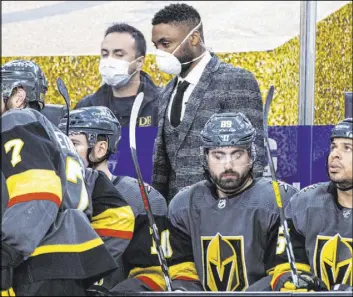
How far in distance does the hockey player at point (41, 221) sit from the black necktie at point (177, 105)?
172 centimetres

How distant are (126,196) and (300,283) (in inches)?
42.3

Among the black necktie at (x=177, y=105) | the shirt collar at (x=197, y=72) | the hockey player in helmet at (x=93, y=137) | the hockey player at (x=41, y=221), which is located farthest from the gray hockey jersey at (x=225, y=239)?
the hockey player at (x=41, y=221)

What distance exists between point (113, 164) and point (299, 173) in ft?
3.13

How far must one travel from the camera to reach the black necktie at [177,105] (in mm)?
5422

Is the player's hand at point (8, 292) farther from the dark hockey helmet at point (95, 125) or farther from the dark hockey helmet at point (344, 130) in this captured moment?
the dark hockey helmet at point (344, 130)

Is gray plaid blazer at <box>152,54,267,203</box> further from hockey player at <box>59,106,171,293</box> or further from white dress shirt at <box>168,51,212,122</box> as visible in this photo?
hockey player at <box>59,106,171,293</box>

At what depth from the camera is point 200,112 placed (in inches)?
209

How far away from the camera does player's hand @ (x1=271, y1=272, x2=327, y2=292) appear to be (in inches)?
167

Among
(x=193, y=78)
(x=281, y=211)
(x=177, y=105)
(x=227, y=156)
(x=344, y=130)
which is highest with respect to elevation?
(x=193, y=78)

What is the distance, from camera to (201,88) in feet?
17.6

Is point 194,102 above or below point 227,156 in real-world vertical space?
above

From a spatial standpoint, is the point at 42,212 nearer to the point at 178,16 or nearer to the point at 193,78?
the point at 193,78

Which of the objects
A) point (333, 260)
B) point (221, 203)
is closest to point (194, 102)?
point (221, 203)

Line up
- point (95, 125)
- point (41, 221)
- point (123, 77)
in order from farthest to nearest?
point (123, 77) < point (95, 125) < point (41, 221)
